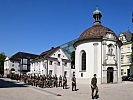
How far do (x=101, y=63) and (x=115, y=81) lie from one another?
3.86 m

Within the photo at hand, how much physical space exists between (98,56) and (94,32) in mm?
4026

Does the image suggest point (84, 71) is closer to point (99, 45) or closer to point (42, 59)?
point (99, 45)

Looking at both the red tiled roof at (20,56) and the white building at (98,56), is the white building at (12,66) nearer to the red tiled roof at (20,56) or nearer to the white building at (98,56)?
the red tiled roof at (20,56)

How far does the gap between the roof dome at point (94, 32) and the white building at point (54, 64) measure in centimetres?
2267

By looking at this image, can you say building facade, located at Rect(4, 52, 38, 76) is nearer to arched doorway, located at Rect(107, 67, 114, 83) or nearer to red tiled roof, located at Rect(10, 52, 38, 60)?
red tiled roof, located at Rect(10, 52, 38, 60)

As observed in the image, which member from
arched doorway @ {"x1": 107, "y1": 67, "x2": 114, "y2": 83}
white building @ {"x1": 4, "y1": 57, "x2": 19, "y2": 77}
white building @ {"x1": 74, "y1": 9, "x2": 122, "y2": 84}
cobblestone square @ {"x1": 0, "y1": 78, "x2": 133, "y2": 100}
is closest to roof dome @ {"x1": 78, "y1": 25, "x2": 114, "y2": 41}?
white building @ {"x1": 74, "y1": 9, "x2": 122, "y2": 84}

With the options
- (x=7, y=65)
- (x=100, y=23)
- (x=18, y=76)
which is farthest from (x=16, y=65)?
(x=100, y=23)

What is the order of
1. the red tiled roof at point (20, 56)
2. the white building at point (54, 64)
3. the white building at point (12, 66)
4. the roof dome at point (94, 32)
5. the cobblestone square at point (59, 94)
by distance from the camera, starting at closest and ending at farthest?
the cobblestone square at point (59, 94), the roof dome at point (94, 32), the white building at point (54, 64), the white building at point (12, 66), the red tiled roof at point (20, 56)

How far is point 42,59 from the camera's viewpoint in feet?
221

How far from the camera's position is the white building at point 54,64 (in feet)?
214

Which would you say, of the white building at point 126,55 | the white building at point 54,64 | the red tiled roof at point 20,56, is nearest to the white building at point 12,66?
the red tiled roof at point 20,56

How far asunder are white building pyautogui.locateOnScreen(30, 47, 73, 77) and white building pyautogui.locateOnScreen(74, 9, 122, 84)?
72.8 feet

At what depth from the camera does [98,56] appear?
40562mm

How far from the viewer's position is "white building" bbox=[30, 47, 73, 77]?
65.1 metres
